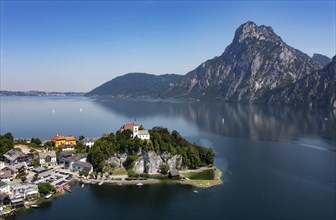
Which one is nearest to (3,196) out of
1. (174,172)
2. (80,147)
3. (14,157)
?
(14,157)

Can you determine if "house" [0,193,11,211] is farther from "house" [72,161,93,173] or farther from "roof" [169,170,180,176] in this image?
"roof" [169,170,180,176]

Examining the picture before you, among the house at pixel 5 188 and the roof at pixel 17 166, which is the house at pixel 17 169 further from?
the house at pixel 5 188

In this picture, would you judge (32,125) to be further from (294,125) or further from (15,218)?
(294,125)

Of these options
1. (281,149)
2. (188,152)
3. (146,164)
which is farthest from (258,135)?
(146,164)

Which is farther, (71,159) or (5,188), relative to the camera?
(71,159)

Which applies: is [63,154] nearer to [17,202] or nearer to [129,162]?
[129,162]

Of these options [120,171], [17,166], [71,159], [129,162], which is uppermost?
[71,159]
